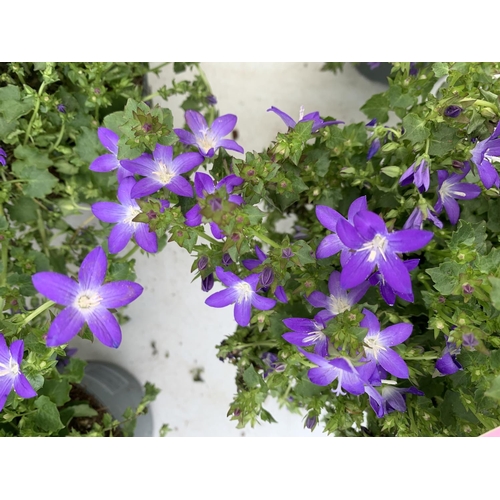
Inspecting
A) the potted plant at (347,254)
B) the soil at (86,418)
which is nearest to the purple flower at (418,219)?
the potted plant at (347,254)

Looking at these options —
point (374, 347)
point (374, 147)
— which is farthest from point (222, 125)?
point (374, 347)

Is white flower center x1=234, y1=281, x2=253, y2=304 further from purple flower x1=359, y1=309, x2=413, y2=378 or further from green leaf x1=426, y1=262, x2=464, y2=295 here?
green leaf x1=426, y1=262, x2=464, y2=295

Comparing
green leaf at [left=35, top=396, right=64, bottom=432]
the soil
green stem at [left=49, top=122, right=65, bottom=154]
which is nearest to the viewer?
green leaf at [left=35, top=396, right=64, bottom=432]

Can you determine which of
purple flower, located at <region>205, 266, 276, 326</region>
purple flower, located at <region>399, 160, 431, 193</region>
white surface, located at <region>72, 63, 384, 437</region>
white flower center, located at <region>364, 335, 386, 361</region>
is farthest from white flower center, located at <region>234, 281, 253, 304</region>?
white surface, located at <region>72, 63, 384, 437</region>

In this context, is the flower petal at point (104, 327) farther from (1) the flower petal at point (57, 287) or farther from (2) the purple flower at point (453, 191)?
(2) the purple flower at point (453, 191)

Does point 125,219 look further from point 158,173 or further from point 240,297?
point 240,297
